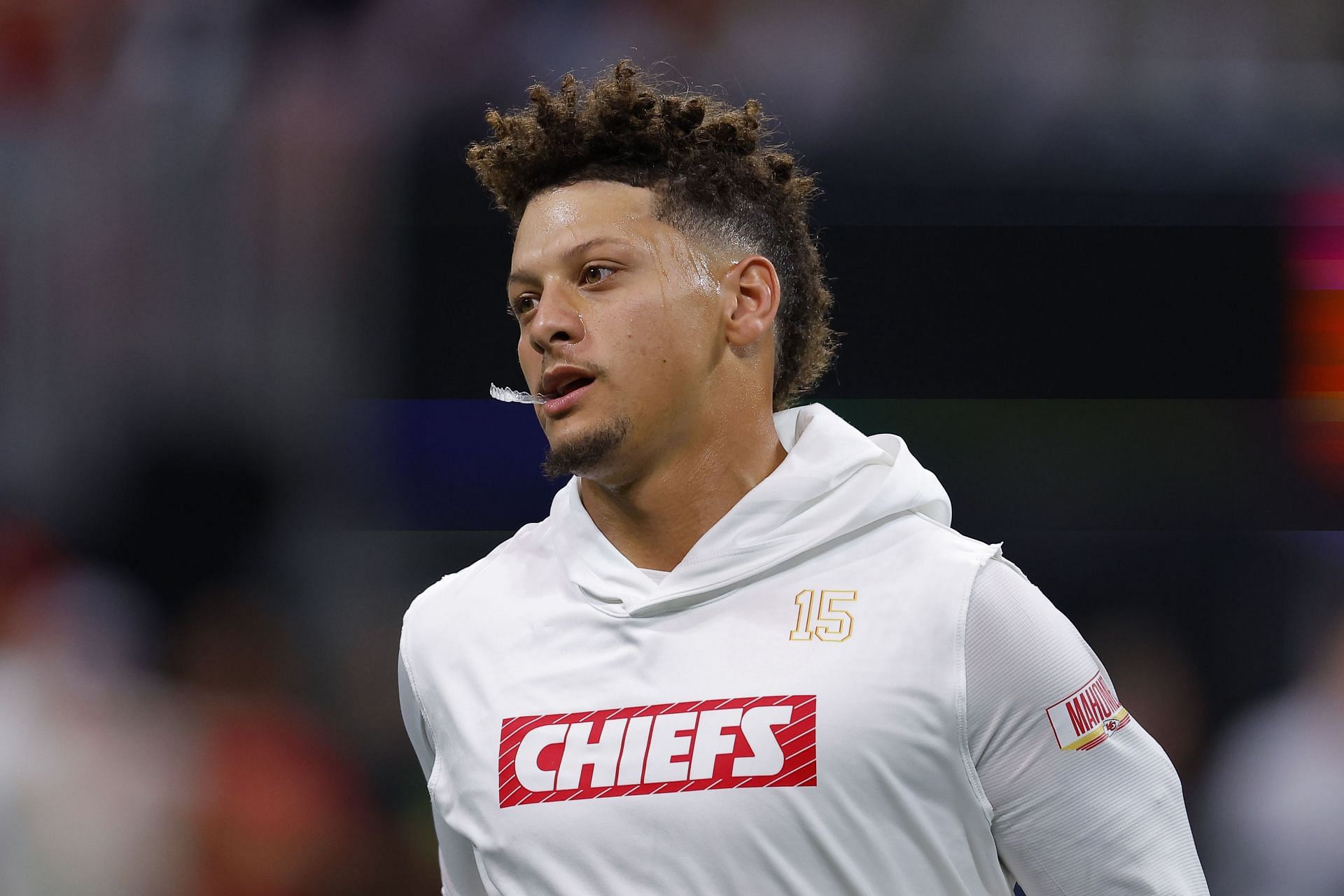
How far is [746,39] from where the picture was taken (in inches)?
121

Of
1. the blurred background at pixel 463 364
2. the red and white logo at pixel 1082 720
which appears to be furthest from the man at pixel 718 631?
the blurred background at pixel 463 364

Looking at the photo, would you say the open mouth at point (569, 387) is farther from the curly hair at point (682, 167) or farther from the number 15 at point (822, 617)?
the number 15 at point (822, 617)

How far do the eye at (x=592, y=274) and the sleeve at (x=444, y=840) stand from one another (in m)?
0.61

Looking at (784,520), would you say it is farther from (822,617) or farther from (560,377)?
(560,377)

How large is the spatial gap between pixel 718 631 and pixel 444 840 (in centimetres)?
52

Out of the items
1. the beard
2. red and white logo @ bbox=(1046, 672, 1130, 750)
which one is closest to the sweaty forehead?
the beard

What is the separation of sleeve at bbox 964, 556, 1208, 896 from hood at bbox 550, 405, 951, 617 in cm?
21

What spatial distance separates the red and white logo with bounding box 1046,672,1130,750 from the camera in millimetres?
1531

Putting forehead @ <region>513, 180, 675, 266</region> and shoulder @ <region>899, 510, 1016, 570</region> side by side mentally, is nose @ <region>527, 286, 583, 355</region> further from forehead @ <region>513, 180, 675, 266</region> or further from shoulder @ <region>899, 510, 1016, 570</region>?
shoulder @ <region>899, 510, 1016, 570</region>

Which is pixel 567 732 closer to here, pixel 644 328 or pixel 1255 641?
pixel 644 328

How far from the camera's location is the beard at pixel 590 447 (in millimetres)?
1690

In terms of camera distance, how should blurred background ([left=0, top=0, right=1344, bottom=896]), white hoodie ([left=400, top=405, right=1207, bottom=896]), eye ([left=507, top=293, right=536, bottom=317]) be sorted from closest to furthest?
white hoodie ([left=400, top=405, right=1207, bottom=896]) → eye ([left=507, top=293, right=536, bottom=317]) → blurred background ([left=0, top=0, right=1344, bottom=896])

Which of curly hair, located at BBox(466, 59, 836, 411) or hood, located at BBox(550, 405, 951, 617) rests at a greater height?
curly hair, located at BBox(466, 59, 836, 411)

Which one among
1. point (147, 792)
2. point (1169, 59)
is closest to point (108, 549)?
point (147, 792)
